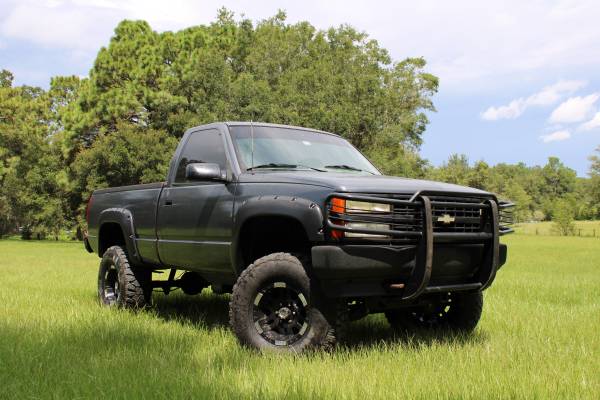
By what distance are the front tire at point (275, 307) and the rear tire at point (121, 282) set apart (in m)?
2.68

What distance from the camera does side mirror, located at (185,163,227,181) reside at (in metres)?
5.65

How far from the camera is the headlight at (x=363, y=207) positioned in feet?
15.9

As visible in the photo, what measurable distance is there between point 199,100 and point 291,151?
28291 millimetres

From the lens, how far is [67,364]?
487cm

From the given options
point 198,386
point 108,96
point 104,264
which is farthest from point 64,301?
point 108,96

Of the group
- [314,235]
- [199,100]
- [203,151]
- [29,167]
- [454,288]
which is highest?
[199,100]

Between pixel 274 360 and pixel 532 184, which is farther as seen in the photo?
pixel 532 184

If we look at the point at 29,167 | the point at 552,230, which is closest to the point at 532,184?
the point at 552,230

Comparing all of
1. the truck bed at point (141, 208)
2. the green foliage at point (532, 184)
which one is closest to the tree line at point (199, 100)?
the truck bed at point (141, 208)

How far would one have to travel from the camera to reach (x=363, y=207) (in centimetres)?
489

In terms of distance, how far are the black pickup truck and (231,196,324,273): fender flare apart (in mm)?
11

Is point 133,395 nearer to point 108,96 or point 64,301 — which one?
point 64,301

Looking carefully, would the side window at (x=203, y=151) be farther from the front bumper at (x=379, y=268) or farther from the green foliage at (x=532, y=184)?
the green foliage at (x=532, y=184)

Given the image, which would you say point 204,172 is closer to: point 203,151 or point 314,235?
point 203,151
